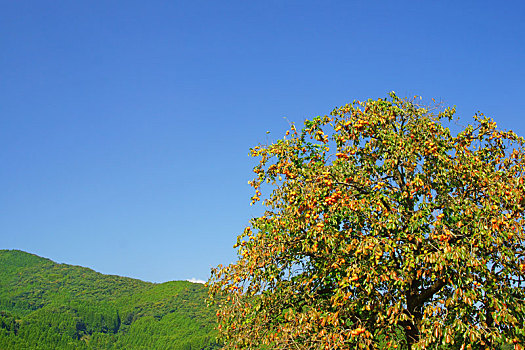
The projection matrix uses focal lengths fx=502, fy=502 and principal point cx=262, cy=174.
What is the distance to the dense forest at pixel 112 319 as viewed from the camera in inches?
4754

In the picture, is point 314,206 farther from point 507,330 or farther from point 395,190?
point 507,330

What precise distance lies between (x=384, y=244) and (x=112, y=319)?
530 ft

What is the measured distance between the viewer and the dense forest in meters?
121

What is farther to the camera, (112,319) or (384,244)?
(112,319)

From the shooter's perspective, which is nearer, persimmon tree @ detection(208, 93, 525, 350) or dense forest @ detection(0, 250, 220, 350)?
persimmon tree @ detection(208, 93, 525, 350)

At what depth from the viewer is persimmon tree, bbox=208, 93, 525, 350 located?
360 inches

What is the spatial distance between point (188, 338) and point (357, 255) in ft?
375

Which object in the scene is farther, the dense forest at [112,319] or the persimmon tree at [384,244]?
the dense forest at [112,319]

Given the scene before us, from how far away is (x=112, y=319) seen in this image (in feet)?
515

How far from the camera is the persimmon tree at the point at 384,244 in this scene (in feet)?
30.0

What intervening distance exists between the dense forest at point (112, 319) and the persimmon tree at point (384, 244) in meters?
96.4

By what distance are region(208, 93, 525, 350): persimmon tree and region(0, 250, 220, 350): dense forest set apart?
316 feet

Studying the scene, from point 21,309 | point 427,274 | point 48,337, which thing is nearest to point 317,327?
point 427,274

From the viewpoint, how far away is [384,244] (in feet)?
31.1
